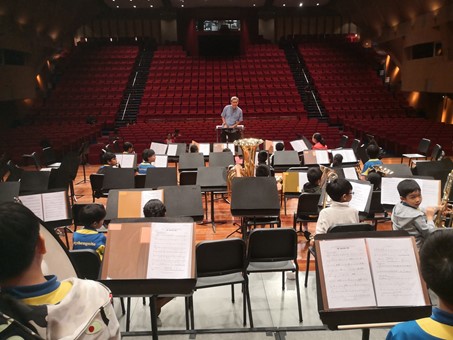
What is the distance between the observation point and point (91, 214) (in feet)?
10.9

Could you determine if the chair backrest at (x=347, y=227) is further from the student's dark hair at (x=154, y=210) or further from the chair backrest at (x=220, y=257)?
the student's dark hair at (x=154, y=210)

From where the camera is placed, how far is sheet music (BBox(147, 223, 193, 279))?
7.55 feet

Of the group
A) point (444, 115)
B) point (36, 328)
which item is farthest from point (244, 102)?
point (36, 328)

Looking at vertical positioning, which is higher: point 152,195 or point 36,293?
point 36,293

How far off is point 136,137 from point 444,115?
39.2ft

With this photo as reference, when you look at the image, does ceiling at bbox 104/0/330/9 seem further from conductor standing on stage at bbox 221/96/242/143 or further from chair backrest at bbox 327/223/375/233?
chair backrest at bbox 327/223/375/233

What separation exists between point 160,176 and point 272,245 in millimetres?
2507

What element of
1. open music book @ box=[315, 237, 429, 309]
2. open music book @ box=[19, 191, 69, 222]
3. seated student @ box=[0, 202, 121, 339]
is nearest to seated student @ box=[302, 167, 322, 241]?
open music book @ box=[315, 237, 429, 309]

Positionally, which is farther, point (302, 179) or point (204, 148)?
point (204, 148)

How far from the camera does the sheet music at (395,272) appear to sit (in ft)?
6.70

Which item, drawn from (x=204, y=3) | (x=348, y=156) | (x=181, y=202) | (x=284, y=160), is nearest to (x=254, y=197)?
(x=181, y=202)

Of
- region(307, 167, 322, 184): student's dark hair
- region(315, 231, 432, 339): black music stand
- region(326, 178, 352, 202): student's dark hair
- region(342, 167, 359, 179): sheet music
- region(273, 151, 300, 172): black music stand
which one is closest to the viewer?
region(315, 231, 432, 339): black music stand

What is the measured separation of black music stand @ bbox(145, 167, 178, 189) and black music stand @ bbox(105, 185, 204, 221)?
103 centimetres

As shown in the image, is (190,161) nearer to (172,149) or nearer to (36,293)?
(172,149)
